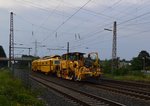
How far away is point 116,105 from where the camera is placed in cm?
1608

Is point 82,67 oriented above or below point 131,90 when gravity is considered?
above

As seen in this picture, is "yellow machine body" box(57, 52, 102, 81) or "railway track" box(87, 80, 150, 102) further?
"yellow machine body" box(57, 52, 102, 81)

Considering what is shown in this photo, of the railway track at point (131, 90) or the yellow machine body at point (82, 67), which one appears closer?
the railway track at point (131, 90)

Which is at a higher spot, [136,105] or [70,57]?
[70,57]

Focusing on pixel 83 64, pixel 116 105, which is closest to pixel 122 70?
pixel 83 64

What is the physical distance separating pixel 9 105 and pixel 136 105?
6.46 m

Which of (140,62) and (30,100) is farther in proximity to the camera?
(140,62)

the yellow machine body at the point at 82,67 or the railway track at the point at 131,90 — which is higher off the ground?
the yellow machine body at the point at 82,67

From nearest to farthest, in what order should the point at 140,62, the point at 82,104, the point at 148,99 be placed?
1. the point at 82,104
2. the point at 148,99
3. the point at 140,62

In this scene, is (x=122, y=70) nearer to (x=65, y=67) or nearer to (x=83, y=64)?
(x=65, y=67)

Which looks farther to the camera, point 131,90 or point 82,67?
point 82,67

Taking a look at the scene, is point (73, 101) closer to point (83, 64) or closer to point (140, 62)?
point (83, 64)

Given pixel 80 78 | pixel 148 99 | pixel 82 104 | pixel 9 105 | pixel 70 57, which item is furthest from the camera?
pixel 70 57

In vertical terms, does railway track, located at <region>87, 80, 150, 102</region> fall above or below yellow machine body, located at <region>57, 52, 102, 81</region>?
below
